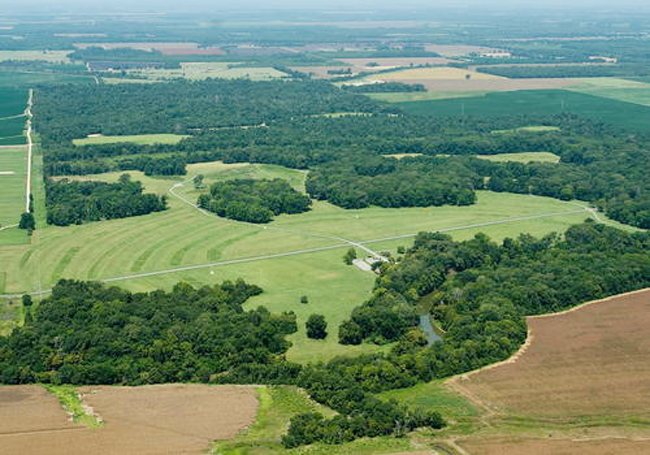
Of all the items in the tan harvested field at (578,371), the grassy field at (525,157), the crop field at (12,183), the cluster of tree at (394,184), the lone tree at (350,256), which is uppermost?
the grassy field at (525,157)

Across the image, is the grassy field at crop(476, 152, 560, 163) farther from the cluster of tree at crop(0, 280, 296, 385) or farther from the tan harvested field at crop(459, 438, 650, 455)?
the tan harvested field at crop(459, 438, 650, 455)

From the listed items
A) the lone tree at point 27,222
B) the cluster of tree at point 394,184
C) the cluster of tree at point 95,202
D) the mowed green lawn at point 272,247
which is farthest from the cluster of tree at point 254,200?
the lone tree at point 27,222

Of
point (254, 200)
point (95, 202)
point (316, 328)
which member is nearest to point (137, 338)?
point (316, 328)

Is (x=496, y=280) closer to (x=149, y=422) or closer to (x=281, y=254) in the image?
(x=281, y=254)

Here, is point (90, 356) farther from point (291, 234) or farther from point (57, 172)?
point (57, 172)

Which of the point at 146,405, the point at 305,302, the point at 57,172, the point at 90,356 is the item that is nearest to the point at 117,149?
the point at 57,172

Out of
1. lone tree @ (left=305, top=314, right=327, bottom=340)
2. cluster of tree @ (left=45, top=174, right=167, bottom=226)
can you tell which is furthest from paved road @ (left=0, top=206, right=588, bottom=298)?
lone tree @ (left=305, top=314, right=327, bottom=340)

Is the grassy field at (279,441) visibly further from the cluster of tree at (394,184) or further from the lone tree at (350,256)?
the cluster of tree at (394,184)
